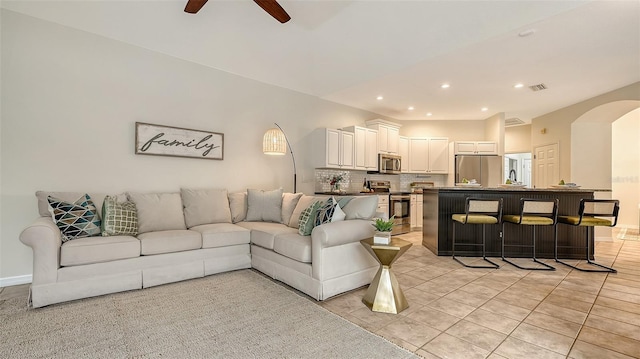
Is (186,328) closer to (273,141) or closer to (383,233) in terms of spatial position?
(383,233)

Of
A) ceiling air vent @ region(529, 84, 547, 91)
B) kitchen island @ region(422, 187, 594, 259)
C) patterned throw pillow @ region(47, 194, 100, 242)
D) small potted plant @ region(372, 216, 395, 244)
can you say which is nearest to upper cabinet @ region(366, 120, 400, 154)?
kitchen island @ region(422, 187, 594, 259)

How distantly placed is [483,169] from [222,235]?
643 cm

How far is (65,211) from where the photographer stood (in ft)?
9.50

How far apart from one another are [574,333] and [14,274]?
5.27m

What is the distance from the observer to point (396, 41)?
411 centimetres

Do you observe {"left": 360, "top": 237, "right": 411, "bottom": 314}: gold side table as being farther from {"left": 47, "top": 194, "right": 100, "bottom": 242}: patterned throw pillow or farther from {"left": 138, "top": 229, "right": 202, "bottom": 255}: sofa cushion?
{"left": 47, "top": 194, "right": 100, "bottom": 242}: patterned throw pillow

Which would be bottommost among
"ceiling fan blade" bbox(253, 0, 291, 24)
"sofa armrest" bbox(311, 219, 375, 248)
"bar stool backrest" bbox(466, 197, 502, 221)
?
"sofa armrest" bbox(311, 219, 375, 248)

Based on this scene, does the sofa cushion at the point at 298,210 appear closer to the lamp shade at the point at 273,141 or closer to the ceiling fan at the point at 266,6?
the lamp shade at the point at 273,141

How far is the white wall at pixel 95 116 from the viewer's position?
3.16m

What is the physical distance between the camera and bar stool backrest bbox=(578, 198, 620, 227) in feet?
13.0

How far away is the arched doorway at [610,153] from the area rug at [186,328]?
6709 millimetres

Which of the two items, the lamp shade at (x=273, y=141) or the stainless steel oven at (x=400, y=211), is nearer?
the lamp shade at (x=273, y=141)

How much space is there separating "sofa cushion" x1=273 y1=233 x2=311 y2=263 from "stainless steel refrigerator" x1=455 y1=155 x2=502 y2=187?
225 inches

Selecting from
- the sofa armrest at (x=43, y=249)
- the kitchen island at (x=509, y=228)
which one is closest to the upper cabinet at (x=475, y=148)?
the kitchen island at (x=509, y=228)
